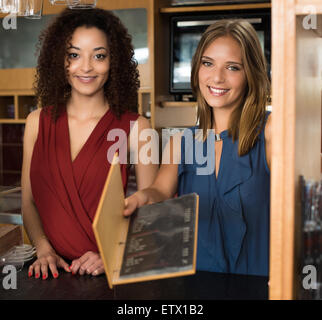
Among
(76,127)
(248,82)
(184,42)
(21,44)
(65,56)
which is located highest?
(21,44)

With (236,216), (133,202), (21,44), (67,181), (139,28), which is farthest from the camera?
(21,44)

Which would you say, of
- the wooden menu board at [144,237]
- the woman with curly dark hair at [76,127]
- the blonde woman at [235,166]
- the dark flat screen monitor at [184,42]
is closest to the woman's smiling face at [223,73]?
the blonde woman at [235,166]

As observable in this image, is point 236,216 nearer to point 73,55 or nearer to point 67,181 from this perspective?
point 67,181

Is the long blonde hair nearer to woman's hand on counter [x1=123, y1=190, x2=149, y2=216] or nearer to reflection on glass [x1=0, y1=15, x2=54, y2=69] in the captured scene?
woman's hand on counter [x1=123, y1=190, x2=149, y2=216]

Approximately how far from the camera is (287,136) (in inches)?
32.7

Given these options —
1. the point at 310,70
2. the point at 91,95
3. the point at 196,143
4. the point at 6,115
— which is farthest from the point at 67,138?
the point at 6,115

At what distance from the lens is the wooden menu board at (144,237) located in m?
0.84

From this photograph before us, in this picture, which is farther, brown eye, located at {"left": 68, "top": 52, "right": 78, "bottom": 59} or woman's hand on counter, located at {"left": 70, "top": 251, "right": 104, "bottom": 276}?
brown eye, located at {"left": 68, "top": 52, "right": 78, "bottom": 59}

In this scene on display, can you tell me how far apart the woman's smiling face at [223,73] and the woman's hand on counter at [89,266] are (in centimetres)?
61

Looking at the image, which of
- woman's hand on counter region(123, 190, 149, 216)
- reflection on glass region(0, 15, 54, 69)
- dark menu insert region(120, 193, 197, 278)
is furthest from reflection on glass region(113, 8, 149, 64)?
dark menu insert region(120, 193, 197, 278)

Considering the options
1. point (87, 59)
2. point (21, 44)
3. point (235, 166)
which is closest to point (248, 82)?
point (235, 166)

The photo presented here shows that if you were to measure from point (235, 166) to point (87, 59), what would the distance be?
2.02 feet

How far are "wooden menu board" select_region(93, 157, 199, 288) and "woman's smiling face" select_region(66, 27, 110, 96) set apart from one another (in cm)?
71

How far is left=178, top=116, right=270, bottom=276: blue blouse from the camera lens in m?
1.49
